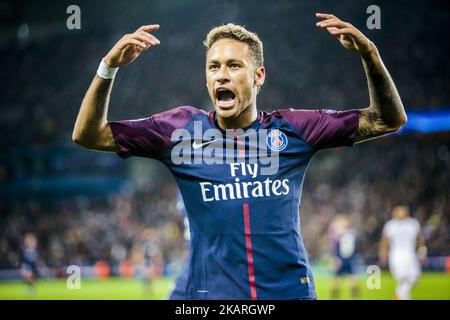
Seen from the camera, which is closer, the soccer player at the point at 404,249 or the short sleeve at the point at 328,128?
the short sleeve at the point at 328,128

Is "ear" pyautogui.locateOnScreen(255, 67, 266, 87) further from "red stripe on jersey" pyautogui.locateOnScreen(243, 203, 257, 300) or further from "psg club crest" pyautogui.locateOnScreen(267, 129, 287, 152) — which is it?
"red stripe on jersey" pyautogui.locateOnScreen(243, 203, 257, 300)

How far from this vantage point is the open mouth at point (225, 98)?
3.61m

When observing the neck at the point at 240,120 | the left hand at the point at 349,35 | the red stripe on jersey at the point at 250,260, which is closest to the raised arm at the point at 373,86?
the left hand at the point at 349,35

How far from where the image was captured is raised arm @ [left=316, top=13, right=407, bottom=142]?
3316 mm

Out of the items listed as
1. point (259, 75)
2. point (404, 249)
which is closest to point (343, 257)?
point (404, 249)

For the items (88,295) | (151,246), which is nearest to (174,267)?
(151,246)

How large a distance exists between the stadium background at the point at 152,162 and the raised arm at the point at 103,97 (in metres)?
13.8

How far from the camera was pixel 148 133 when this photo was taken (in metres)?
3.69

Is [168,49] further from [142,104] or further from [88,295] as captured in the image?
[88,295]

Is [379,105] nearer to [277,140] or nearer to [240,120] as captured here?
[277,140]

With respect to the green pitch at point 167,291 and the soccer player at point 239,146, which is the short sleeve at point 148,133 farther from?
the green pitch at point 167,291

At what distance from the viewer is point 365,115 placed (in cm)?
369

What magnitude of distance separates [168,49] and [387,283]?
1213cm

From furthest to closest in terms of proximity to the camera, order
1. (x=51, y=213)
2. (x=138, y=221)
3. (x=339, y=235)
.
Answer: (x=51, y=213) < (x=138, y=221) < (x=339, y=235)
